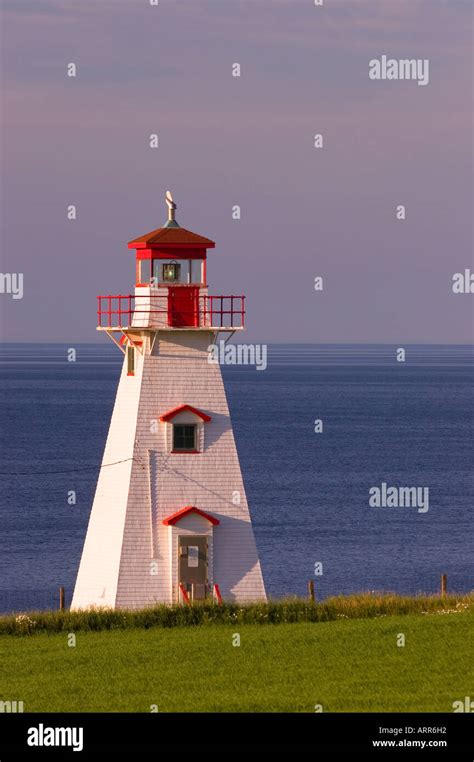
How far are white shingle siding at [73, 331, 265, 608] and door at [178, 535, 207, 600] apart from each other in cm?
16

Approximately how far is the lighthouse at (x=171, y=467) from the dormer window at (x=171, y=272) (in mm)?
25

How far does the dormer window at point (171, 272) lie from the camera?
42.7 metres

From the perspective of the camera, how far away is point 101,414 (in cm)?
15638

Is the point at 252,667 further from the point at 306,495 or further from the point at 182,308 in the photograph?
the point at 306,495

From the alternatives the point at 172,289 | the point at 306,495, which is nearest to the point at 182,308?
the point at 172,289

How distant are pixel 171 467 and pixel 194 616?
4.38 metres

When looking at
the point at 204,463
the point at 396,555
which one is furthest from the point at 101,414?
the point at 204,463

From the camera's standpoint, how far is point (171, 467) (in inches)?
1640

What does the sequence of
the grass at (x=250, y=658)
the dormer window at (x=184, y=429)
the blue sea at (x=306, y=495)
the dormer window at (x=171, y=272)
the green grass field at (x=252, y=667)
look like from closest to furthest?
the green grass field at (x=252, y=667) → the grass at (x=250, y=658) → the dormer window at (x=184, y=429) → the dormer window at (x=171, y=272) → the blue sea at (x=306, y=495)

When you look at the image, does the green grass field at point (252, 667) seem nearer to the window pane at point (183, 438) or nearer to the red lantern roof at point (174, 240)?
the window pane at point (183, 438)
